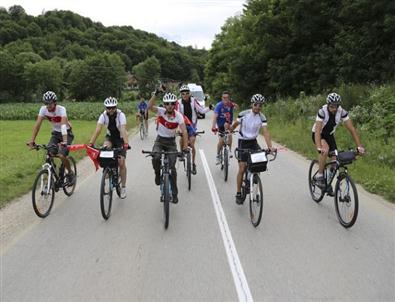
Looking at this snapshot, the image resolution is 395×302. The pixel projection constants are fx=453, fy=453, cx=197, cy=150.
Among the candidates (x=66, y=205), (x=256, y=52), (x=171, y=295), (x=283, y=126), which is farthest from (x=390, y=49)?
(x=171, y=295)

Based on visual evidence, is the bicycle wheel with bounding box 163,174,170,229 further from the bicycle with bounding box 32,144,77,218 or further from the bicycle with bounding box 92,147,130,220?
the bicycle with bounding box 32,144,77,218

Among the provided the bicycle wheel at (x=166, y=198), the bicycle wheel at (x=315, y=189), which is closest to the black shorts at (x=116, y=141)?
the bicycle wheel at (x=166, y=198)

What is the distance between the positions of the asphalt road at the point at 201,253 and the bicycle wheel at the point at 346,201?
16 cm

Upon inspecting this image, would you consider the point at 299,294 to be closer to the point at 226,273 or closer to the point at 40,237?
the point at 226,273

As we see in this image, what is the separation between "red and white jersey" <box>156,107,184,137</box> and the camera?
8.16 metres

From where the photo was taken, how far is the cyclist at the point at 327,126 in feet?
25.6

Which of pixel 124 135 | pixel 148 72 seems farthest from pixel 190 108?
pixel 148 72

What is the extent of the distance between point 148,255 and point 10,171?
286 inches

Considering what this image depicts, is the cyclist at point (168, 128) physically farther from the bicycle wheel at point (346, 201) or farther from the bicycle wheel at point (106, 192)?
the bicycle wheel at point (346, 201)

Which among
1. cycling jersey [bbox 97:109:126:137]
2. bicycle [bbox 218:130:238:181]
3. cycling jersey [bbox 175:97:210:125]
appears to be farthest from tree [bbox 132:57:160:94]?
cycling jersey [bbox 97:109:126:137]

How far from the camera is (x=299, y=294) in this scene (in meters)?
4.63

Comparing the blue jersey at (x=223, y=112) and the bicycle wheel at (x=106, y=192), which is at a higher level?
the blue jersey at (x=223, y=112)

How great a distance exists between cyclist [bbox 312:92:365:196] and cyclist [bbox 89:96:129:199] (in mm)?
3401

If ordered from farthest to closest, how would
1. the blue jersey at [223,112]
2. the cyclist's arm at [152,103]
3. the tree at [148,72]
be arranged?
the tree at [148,72], the blue jersey at [223,112], the cyclist's arm at [152,103]
